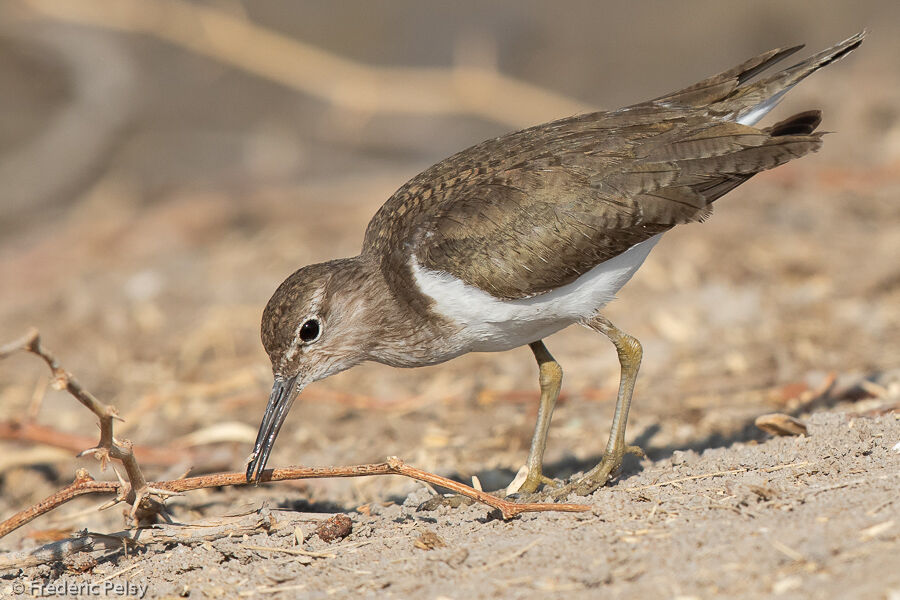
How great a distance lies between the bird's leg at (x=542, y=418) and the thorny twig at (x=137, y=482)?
105 cm

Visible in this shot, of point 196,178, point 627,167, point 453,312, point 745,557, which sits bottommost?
point 745,557

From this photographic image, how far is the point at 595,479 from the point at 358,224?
6.68m

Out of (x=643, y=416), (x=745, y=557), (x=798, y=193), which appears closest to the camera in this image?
(x=745, y=557)

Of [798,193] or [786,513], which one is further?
[798,193]

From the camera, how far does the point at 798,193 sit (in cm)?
1137

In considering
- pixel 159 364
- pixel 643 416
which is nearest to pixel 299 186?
pixel 159 364

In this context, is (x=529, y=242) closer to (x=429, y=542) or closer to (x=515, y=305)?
(x=515, y=305)

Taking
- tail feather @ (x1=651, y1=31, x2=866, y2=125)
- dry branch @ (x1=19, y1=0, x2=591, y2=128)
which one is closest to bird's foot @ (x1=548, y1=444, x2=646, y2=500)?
tail feather @ (x1=651, y1=31, x2=866, y2=125)

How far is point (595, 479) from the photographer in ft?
18.0

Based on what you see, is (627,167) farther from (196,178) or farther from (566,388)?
(196,178)

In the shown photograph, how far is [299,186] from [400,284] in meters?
8.73

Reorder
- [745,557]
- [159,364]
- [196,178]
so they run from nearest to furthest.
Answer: [745,557] → [159,364] → [196,178]

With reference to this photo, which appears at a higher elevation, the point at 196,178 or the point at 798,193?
the point at 196,178

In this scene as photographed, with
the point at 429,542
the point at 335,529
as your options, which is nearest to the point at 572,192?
the point at 429,542
